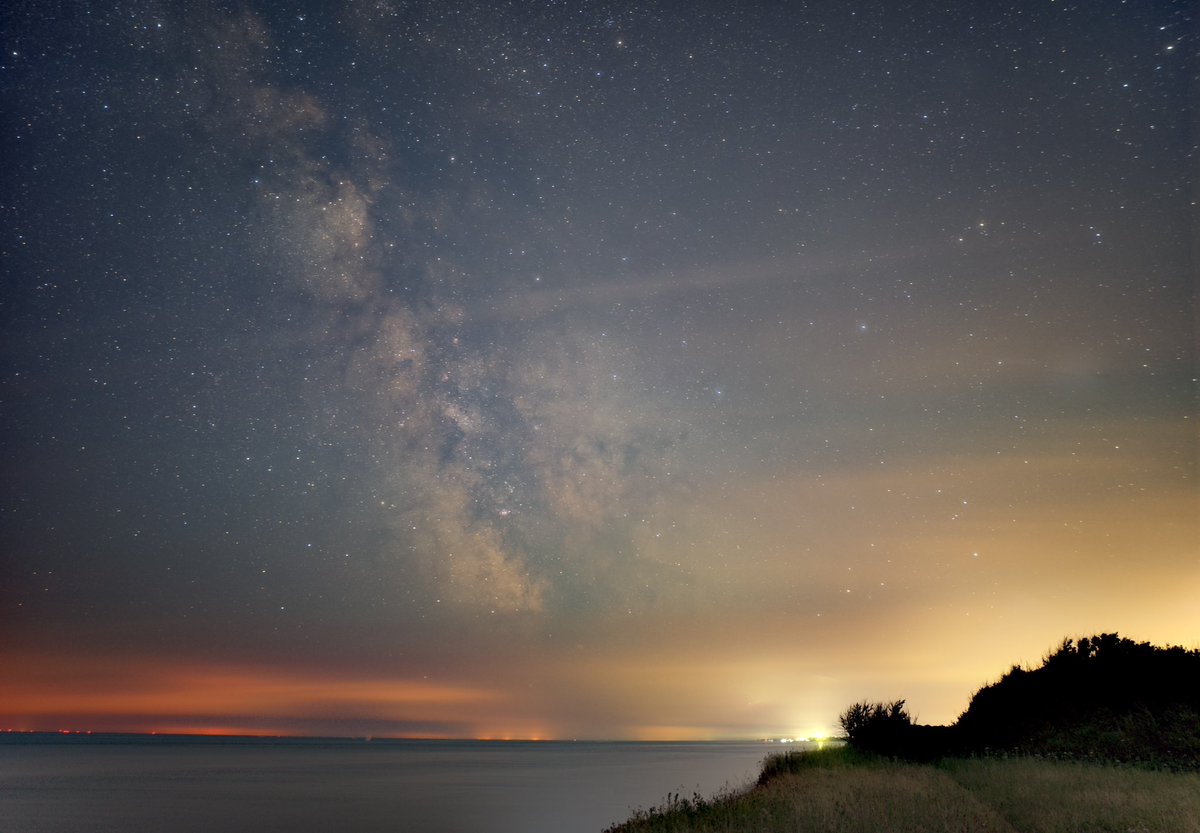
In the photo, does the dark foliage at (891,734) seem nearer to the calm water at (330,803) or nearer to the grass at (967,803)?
the grass at (967,803)

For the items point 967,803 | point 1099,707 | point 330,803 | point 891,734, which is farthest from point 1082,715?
point 330,803

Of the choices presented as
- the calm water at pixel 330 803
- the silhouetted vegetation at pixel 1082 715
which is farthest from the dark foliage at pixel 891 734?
the calm water at pixel 330 803

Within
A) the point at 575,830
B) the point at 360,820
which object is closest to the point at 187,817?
the point at 360,820

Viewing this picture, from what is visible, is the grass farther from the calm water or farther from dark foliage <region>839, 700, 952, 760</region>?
the calm water

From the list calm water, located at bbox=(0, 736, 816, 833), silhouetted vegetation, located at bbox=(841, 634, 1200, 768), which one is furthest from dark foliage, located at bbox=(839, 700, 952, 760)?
calm water, located at bbox=(0, 736, 816, 833)

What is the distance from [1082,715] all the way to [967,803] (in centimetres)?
1531

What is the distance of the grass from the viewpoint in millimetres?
14047

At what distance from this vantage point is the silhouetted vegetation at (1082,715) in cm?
2420

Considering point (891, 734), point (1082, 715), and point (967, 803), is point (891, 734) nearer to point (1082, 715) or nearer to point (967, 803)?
point (1082, 715)

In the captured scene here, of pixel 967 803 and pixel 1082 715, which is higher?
pixel 1082 715

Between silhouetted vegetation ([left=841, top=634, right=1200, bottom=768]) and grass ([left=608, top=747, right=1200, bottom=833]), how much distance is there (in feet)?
11.3

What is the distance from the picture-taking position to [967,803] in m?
16.4

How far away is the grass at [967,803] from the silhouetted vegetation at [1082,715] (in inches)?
136

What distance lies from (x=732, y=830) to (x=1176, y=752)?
55.3ft
